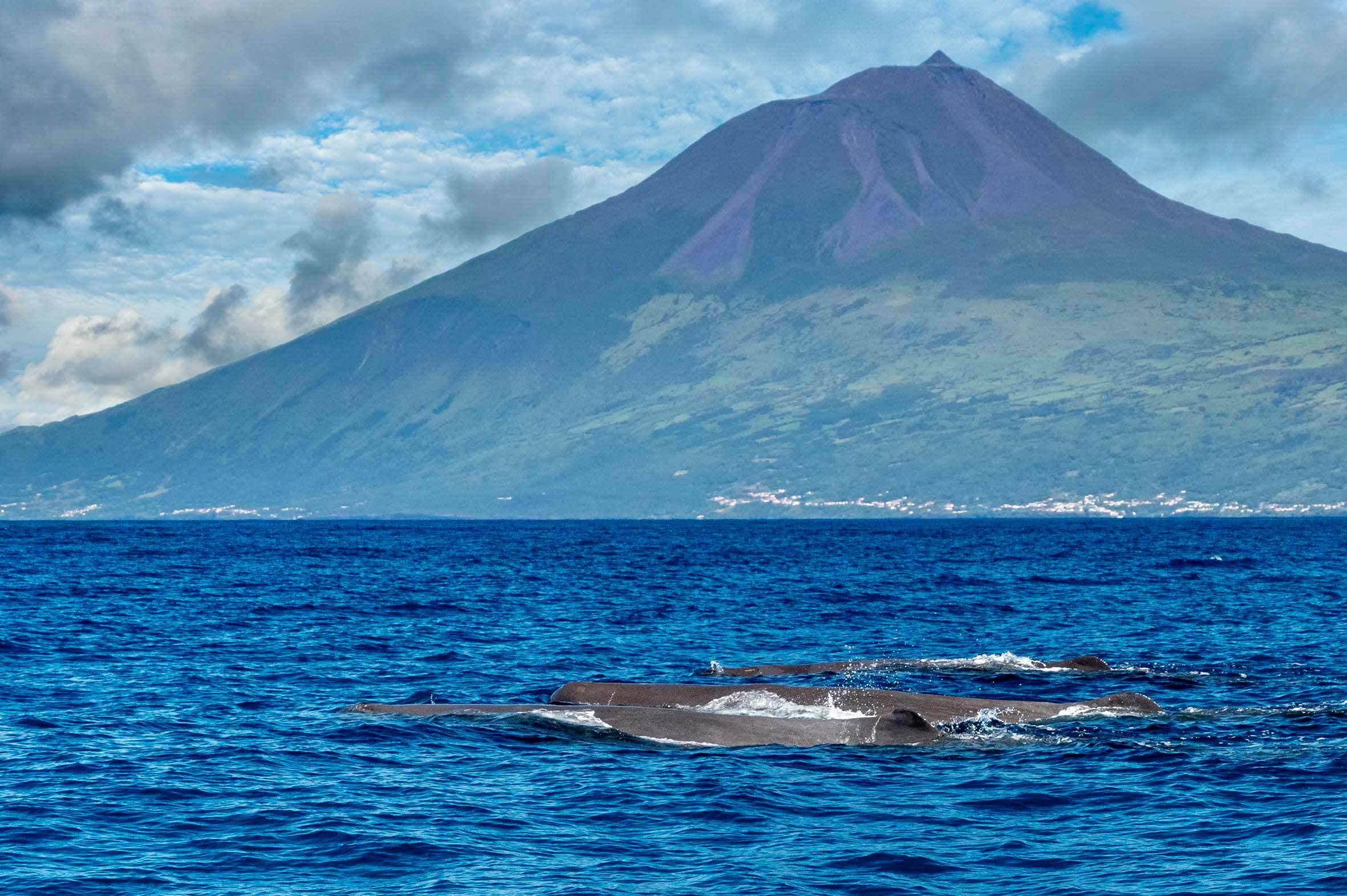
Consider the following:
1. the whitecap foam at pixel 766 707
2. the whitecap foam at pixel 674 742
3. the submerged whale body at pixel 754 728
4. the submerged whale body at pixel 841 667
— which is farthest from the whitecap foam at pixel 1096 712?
the submerged whale body at pixel 841 667

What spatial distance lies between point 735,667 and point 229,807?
18.5 meters

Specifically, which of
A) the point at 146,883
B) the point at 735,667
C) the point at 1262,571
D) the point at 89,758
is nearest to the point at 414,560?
the point at 1262,571

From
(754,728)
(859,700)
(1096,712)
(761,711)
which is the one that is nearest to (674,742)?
(754,728)

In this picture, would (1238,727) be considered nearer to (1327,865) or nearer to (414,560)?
(1327,865)

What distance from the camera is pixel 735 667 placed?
38.2m

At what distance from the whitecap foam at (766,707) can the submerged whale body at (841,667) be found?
5.74 meters

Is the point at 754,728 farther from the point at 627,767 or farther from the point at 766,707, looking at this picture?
the point at 627,767

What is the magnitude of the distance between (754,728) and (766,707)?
8.20 feet

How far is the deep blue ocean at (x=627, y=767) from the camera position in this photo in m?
18.4

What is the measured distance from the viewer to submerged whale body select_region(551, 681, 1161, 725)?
28969mm

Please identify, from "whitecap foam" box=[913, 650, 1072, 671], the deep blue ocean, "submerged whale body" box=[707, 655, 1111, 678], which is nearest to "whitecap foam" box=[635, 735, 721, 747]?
the deep blue ocean

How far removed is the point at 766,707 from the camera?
29.6 m

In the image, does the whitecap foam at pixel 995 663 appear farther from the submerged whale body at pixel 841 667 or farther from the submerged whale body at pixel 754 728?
the submerged whale body at pixel 754 728

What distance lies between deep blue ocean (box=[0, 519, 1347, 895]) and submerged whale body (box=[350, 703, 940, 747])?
0.50 m
